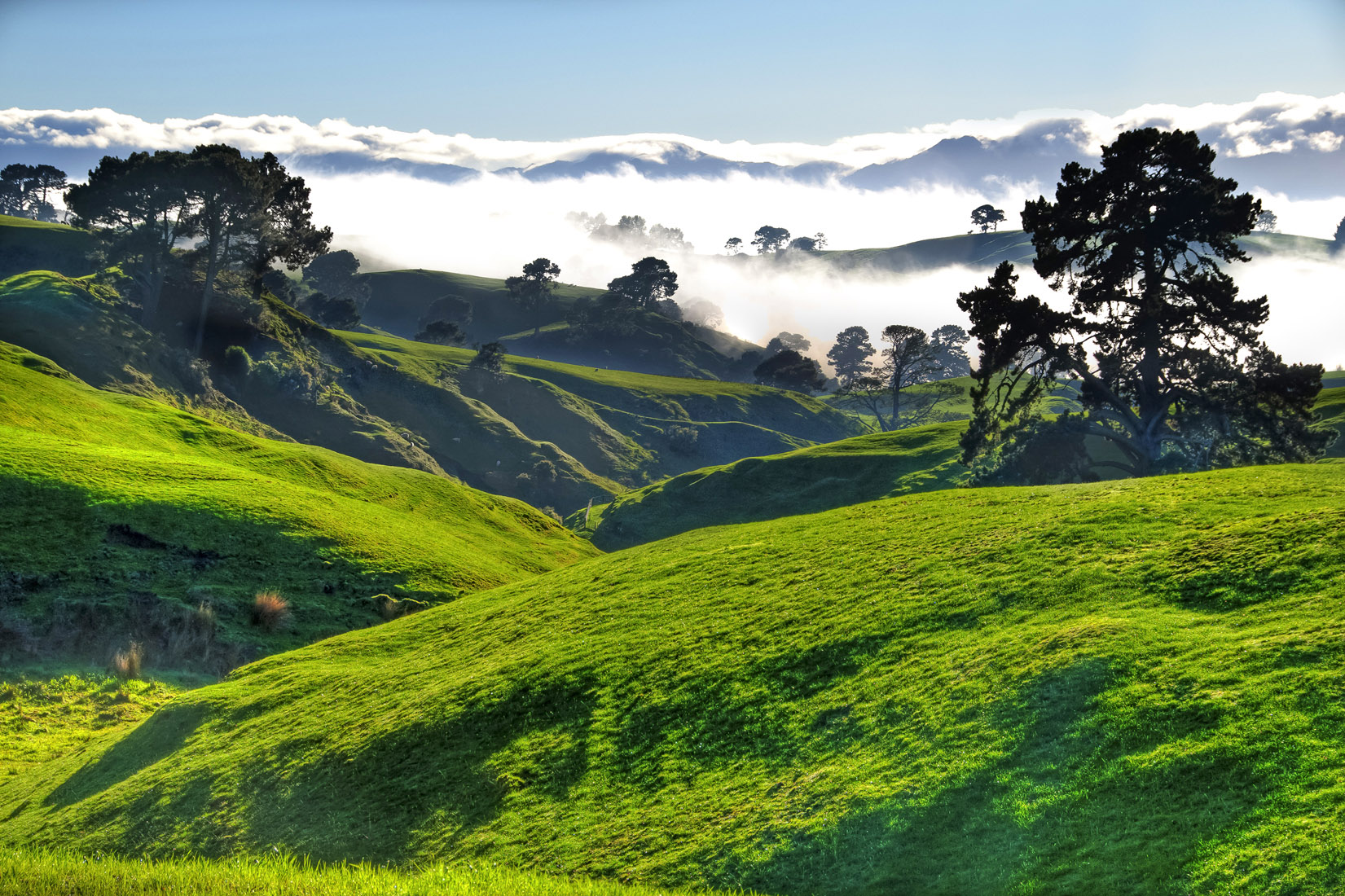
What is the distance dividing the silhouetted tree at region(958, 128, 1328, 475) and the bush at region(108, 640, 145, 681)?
159ft

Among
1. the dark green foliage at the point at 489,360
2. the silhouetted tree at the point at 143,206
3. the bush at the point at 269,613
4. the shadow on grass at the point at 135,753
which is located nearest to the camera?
the shadow on grass at the point at 135,753

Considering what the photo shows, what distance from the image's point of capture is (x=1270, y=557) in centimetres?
1703

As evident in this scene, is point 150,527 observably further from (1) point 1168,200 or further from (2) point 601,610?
(1) point 1168,200

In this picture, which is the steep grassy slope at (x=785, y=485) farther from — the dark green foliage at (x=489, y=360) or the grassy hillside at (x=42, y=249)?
the grassy hillside at (x=42, y=249)

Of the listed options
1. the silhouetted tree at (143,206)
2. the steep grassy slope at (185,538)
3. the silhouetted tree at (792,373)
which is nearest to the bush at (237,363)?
the silhouetted tree at (143,206)

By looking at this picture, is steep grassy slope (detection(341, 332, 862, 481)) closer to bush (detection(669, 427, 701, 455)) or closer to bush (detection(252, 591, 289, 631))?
bush (detection(669, 427, 701, 455))

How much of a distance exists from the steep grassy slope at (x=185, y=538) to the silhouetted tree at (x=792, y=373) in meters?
141

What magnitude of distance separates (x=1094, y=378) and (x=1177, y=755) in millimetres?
46642

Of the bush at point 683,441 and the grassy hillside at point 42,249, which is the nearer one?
the grassy hillside at point 42,249

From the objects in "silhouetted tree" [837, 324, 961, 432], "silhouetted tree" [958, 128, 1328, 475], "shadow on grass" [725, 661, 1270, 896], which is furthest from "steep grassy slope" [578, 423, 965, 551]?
"silhouetted tree" [837, 324, 961, 432]


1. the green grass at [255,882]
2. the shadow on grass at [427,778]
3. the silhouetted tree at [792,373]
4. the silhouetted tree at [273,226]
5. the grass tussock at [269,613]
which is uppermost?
the silhouetted tree at [273,226]

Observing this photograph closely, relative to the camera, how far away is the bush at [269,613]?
34.2 meters

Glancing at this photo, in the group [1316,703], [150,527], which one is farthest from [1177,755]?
[150,527]

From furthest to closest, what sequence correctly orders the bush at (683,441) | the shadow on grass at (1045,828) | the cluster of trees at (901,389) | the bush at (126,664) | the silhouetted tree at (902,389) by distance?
the silhouetted tree at (902,389), the cluster of trees at (901,389), the bush at (683,441), the bush at (126,664), the shadow on grass at (1045,828)
